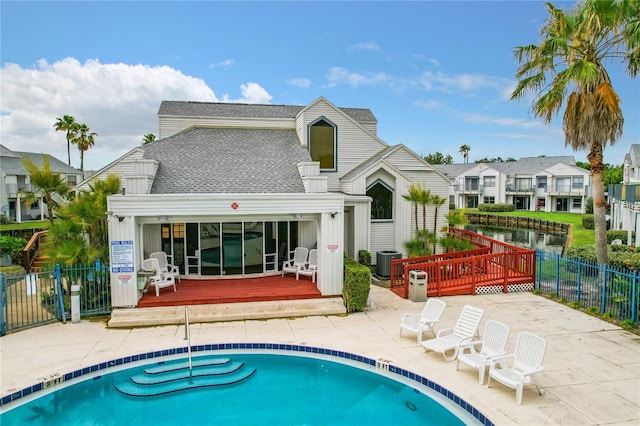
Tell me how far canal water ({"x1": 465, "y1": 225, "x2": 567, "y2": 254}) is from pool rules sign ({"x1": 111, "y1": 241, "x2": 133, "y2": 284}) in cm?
3278

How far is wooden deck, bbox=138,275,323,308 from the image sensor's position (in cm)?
1323

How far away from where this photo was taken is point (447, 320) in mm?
12453

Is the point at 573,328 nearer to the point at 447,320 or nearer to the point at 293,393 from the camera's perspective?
the point at 447,320

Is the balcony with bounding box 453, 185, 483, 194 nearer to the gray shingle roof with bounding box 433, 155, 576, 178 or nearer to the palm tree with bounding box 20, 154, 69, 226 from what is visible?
the gray shingle roof with bounding box 433, 155, 576, 178

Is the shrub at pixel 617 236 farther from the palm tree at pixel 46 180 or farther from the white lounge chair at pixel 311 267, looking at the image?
the palm tree at pixel 46 180

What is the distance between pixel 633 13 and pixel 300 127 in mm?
13841

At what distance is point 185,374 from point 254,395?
184 centimetres

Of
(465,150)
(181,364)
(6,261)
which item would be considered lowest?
(181,364)

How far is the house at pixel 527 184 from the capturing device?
59562 millimetres

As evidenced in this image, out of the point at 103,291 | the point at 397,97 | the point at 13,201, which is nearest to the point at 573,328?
the point at 103,291

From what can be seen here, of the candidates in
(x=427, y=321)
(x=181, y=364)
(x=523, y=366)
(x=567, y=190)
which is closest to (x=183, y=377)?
(x=181, y=364)

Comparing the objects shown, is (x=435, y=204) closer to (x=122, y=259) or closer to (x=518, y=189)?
(x=122, y=259)

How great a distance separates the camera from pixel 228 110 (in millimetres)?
22906

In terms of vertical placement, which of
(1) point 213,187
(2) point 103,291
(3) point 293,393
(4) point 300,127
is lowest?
(3) point 293,393
